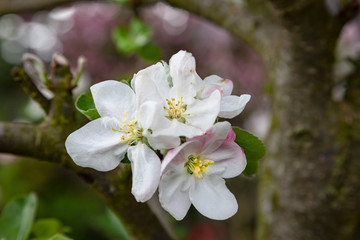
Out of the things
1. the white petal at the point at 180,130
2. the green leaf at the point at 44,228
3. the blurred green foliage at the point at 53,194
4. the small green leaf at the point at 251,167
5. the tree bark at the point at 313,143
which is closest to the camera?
the white petal at the point at 180,130

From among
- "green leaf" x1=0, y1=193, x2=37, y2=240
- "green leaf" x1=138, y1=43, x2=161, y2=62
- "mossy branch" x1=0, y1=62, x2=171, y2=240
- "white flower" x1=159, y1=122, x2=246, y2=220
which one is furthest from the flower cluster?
"green leaf" x1=138, y1=43, x2=161, y2=62

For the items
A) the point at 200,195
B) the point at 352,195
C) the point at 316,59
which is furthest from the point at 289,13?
the point at 200,195

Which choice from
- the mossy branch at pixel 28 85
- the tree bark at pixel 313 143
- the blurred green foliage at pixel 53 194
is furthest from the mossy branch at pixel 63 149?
the blurred green foliage at pixel 53 194

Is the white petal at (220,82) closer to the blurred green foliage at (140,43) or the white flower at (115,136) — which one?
the white flower at (115,136)

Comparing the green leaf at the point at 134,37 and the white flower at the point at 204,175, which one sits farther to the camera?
the green leaf at the point at 134,37

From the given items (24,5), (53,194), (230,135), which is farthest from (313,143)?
(53,194)

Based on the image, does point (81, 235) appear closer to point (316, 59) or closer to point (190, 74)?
point (316, 59)

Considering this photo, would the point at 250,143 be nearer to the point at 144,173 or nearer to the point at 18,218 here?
the point at 144,173

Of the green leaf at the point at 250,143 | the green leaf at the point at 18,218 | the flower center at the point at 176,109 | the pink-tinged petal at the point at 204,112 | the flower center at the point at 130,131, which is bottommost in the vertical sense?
the green leaf at the point at 18,218
